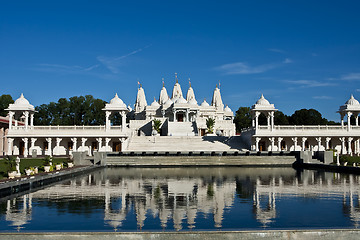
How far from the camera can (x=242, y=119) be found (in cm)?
10056

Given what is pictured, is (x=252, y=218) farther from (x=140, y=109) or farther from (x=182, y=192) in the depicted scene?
(x=140, y=109)

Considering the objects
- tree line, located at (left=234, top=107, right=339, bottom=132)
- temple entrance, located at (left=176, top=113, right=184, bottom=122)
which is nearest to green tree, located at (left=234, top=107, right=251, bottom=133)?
tree line, located at (left=234, top=107, right=339, bottom=132)

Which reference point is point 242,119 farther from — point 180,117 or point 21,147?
point 21,147

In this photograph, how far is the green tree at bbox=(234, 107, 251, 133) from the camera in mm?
98869

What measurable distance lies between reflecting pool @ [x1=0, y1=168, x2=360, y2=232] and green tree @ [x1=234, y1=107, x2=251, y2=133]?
79392mm

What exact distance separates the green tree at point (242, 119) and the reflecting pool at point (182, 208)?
7939 centimetres

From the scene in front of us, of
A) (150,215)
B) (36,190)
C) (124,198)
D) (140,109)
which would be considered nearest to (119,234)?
(150,215)

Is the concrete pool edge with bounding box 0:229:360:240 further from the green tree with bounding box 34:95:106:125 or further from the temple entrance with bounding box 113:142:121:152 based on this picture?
the green tree with bounding box 34:95:106:125

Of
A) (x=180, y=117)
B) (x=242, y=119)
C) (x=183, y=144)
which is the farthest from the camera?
(x=242, y=119)

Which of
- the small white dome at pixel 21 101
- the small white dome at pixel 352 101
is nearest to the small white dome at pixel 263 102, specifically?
the small white dome at pixel 352 101

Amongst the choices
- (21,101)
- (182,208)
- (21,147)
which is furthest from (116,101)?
(182,208)

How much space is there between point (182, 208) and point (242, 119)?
88.9m

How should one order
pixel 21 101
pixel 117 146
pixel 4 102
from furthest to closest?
pixel 4 102
pixel 117 146
pixel 21 101

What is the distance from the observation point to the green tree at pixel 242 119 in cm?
9887
